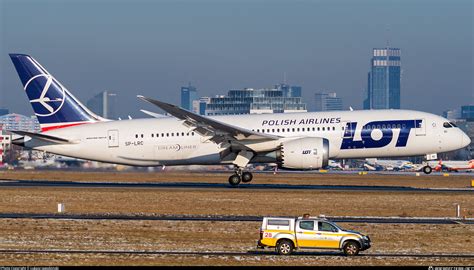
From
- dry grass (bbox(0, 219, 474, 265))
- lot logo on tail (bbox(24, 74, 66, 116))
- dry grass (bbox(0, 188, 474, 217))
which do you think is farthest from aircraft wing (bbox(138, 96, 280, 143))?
dry grass (bbox(0, 219, 474, 265))

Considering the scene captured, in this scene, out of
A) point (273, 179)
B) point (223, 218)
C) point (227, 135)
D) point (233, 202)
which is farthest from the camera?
point (273, 179)

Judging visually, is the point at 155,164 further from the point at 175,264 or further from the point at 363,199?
the point at 175,264

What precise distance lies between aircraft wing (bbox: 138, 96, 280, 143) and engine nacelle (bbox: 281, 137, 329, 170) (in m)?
1.75

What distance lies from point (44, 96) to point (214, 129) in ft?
42.5

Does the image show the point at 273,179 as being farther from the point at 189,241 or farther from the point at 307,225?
the point at 307,225

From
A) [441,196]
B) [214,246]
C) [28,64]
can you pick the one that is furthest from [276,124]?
[214,246]

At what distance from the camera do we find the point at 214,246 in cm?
3434

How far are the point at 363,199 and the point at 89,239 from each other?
19.8 m

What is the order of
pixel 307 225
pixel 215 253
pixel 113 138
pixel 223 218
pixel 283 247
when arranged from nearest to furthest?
pixel 283 247 → pixel 307 225 → pixel 215 253 → pixel 223 218 → pixel 113 138

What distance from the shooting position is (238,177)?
2292 inches

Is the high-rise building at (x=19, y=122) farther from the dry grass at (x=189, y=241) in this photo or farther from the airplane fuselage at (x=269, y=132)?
the dry grass at (x=189, y=241)

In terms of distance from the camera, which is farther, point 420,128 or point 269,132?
point 269,132

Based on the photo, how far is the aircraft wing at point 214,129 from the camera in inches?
2194

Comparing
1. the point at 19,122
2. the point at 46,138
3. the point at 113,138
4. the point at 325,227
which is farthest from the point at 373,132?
the point at 19,122
